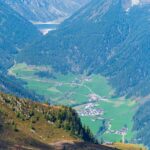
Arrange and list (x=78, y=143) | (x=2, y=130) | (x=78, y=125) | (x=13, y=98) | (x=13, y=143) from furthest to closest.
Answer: (x=78, y=125), (x=13, y=98), (x=78, y=143), (x=2, y=130), (x=13, y=143)

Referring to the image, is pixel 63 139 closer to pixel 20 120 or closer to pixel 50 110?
pixel 20 120

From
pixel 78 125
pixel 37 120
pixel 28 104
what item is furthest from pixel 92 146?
pixel 78 125

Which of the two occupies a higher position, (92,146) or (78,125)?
(78,125)

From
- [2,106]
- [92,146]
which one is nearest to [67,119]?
[2,106]

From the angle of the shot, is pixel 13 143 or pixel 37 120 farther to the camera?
pixel 37 120

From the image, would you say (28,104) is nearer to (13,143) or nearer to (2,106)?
(2,106)

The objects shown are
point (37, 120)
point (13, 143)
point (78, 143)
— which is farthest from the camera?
point (37, 120)
